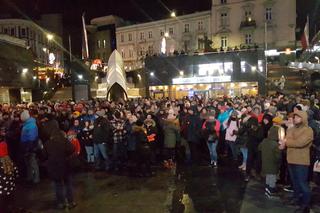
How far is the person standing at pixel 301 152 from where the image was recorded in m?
A: 6.23

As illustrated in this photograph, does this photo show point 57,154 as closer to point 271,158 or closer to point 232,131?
point 271,158

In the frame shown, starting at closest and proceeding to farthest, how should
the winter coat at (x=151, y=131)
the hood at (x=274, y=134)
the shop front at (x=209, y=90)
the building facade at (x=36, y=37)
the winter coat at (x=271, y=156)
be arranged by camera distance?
the winter coat at (x=271, y=156) < the hood at (x=274, y=134) < the winter coat at (x=151, y=131) < the shop front at (x=209, y=90) < the building facade at (x=36, y=37)

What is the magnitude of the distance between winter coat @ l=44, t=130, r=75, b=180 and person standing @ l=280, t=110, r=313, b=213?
4.33 meters

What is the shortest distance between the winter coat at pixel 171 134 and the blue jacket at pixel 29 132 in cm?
375

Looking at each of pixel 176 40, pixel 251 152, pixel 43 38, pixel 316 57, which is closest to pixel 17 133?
pixel 251 152

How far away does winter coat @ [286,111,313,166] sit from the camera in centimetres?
621

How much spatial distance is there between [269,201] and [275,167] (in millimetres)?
712

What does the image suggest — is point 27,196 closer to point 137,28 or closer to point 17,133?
point 17,133

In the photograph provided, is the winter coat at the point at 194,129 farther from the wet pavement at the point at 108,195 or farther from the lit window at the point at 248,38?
the lit window at the point at 248,38

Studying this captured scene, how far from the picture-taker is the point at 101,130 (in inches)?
406

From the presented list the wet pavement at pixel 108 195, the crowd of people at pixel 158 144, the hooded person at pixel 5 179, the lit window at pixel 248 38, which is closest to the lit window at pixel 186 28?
the lit window at pixel 248 38

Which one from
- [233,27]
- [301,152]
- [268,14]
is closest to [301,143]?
[301,152]

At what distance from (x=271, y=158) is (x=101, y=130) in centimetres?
505

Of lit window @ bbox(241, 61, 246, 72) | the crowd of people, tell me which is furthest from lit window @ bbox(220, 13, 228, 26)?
the crowd of people
